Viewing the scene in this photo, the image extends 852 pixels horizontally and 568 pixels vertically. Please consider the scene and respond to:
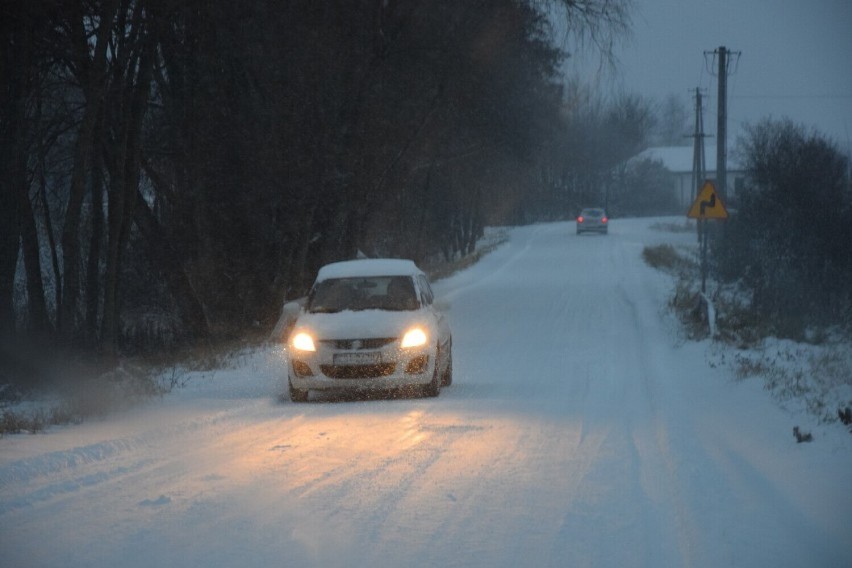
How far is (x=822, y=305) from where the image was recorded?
28.3m

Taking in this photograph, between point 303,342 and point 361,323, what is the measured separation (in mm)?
742

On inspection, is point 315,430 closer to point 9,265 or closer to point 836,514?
point 836,514

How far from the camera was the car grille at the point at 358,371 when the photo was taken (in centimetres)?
1305

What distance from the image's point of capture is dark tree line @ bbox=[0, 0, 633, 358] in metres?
17.6

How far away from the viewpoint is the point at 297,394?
1336cm

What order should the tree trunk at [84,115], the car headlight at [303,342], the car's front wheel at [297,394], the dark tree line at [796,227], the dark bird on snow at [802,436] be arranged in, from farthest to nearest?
the dark tree line at [796,227] → the tree trunk at [84,115] → the car's front wheel at [297,394] → the car headlight at [303,342] → the dark bird on snow at [802,436]

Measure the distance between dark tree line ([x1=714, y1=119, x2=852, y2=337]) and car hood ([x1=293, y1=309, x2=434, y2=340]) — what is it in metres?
14.1

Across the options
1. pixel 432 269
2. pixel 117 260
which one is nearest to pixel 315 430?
pixel 117 260

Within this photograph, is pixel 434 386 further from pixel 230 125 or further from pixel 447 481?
pixel 230 125

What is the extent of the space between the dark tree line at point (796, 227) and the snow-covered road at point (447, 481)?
14156mm

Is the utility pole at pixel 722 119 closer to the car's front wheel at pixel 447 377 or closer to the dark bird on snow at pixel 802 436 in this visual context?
the car's front wheel at pixel 447 377

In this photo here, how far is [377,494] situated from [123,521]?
1751 mm

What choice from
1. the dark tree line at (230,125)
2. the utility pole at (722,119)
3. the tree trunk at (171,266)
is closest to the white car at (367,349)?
the dark tree line at (230,125)

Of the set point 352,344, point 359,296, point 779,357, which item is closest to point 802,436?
point 352,344
